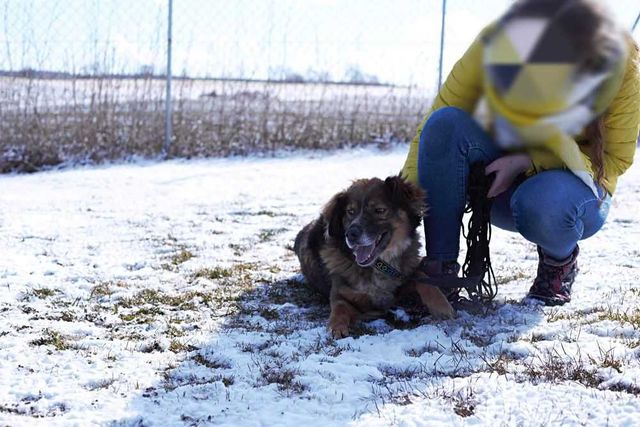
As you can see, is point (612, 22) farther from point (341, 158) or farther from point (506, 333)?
point (341, 158)

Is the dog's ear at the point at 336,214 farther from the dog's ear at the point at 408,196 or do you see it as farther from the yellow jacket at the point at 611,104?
the yellow jacket at the point at 611,104

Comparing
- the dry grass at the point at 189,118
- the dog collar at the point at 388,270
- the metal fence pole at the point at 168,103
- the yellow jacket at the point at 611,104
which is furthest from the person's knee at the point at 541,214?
the dry grass at the point at 189,118

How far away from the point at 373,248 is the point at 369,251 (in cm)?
3

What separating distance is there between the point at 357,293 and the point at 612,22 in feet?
6.22

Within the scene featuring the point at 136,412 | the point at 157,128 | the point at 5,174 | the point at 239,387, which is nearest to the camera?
the point at 136,412

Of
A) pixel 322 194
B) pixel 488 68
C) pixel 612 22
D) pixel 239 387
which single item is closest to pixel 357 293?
pixel 239 387

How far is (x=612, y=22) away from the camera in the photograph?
2.96 meters

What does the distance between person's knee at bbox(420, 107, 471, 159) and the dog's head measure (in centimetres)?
27

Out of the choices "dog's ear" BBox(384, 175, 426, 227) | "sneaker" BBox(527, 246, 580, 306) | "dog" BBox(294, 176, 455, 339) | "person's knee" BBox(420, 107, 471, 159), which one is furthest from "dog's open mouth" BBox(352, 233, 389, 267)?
"sneaker" BBox(527, 246, 580, 306)

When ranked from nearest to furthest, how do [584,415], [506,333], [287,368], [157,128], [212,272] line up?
[584,415], [287,368], [506,333], [212,272], [157,128]

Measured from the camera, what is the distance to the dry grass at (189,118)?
34.5ft

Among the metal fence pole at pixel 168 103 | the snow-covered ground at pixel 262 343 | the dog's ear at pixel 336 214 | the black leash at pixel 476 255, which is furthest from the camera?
the metal fence pole at pixel 168 103

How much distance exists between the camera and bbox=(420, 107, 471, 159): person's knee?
150 inches

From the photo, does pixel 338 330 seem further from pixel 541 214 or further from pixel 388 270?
pixel 541 214
